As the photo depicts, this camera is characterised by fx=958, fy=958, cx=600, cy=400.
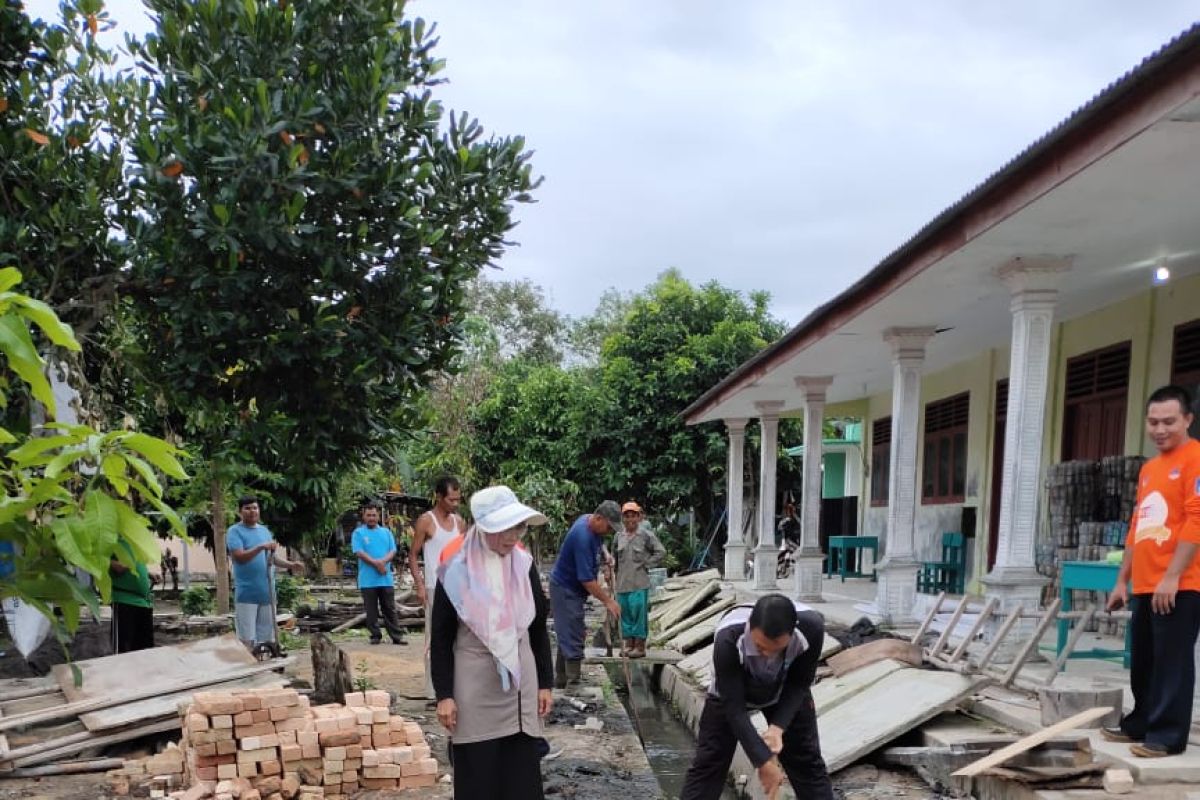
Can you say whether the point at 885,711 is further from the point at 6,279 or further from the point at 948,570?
the point at 948,570

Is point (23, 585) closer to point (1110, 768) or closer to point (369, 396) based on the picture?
point (1110, 768)

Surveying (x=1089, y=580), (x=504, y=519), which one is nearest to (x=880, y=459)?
(x=1089, y=580)

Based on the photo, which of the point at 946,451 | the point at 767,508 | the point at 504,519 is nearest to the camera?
the point at 504,519

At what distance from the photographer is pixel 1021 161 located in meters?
5.41

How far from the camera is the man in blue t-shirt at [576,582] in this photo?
26.5 ft

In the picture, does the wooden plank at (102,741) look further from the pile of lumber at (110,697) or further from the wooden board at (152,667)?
the wooden board at (152,667)

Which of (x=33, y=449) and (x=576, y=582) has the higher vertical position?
(x=33, y=449)

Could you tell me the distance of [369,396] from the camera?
7262 millimetres

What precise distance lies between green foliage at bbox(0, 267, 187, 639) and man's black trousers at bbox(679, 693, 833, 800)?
2.82 metres

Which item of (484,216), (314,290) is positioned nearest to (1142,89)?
(484,216)

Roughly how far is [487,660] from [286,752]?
82.4 inches

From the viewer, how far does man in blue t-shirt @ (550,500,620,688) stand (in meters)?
8.08

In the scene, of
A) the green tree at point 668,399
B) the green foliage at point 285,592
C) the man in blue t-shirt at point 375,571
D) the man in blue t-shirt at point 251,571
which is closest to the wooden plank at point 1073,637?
the man in blue t-shirt at point 251,571

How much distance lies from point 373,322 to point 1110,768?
5219 millimetres
